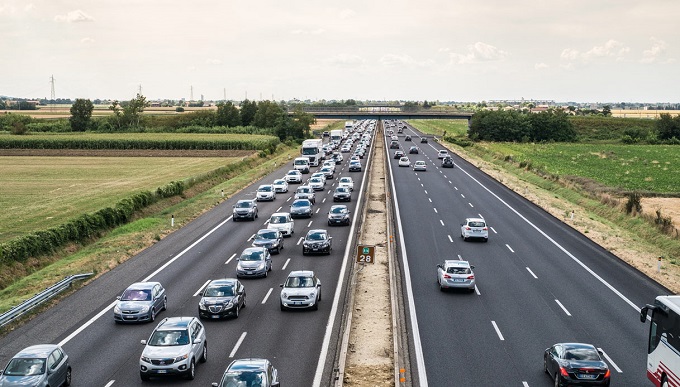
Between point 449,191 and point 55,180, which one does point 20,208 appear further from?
point 449,191

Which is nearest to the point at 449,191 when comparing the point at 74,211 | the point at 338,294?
the point at 74,211

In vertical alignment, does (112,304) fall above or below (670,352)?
below

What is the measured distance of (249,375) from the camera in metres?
17.9

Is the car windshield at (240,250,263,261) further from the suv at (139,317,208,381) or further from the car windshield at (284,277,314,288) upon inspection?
the suv at (139,317,208,381)

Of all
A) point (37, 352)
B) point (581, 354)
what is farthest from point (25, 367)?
point (581, 354)

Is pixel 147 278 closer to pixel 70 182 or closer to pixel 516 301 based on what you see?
pixel 516 301

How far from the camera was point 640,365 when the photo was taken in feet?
72.8

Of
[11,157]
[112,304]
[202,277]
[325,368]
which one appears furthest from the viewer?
[11,157]

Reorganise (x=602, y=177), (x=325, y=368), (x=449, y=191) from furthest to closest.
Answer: (x=602, y=177) → (x=449, y=191) → (x=325, y=368)

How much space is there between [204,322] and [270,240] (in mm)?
13279

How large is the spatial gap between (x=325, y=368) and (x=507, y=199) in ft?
146

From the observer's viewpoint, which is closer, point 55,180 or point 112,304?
point 112,304

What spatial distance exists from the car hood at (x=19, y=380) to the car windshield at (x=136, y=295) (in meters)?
8.42

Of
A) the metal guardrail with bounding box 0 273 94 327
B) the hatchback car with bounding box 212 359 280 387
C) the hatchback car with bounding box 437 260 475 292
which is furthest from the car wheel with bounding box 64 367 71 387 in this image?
the hatchback car with bounding box 437 260 475 292
